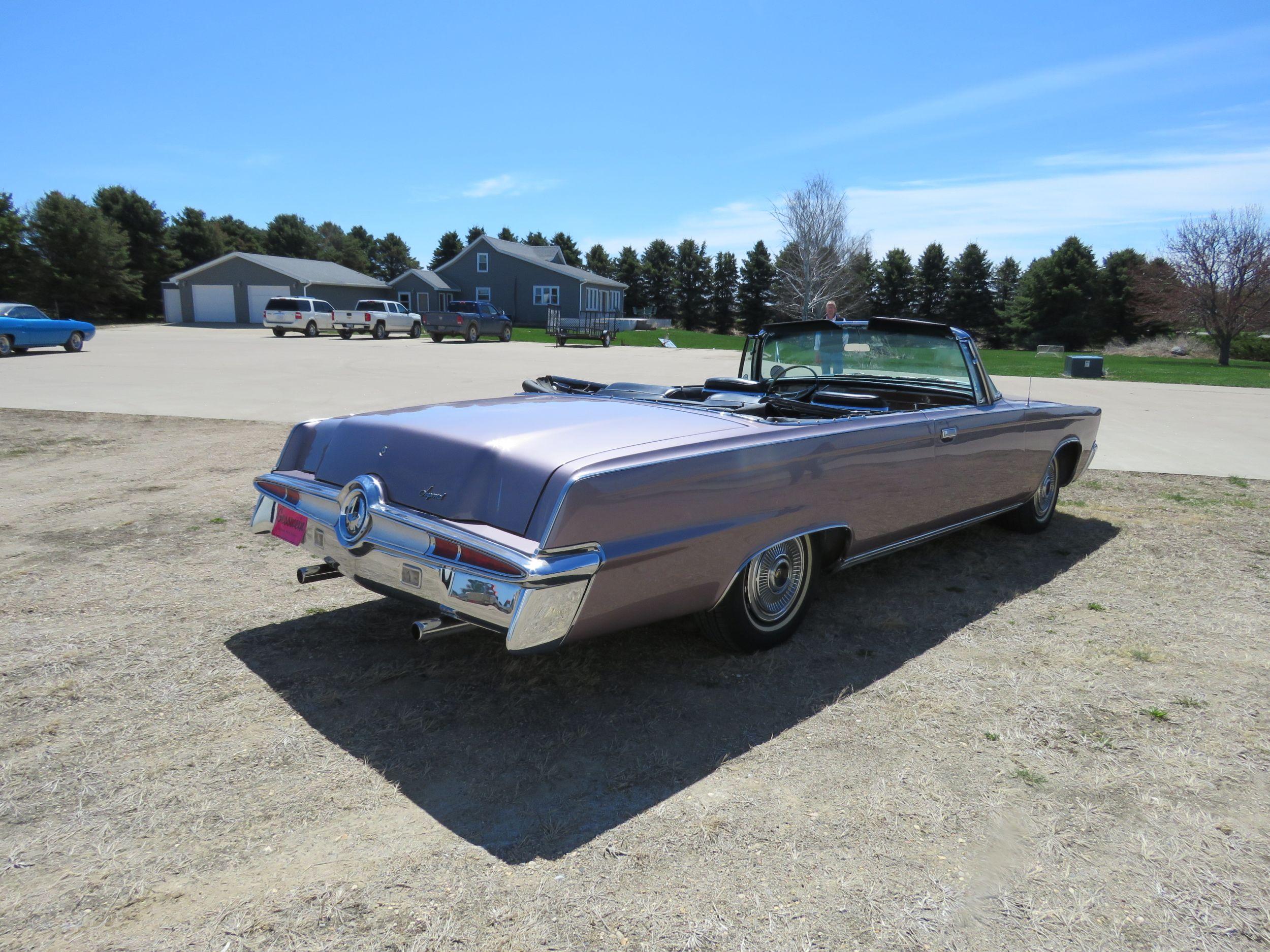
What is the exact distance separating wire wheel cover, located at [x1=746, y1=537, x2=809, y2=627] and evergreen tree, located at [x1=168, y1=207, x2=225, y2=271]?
65.0 metres

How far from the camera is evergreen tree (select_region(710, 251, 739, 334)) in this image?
237ft

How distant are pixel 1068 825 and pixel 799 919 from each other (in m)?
0.99

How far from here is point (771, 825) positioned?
256cm

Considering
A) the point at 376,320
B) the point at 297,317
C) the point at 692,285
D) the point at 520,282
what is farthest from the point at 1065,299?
the point at 297,317

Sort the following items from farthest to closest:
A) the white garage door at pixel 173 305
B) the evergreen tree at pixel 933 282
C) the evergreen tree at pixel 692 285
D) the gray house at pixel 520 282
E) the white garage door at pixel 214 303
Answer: the evergreen tree at pixel 692 285 → the evergreen tree at pixel 933 282 → the gray house at pixel 520 282 → the white garage door at pixel 173 305 → the white garage door at pixel 214 303

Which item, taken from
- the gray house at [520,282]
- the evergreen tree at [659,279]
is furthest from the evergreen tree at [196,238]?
the evergreen tree at [659,279]

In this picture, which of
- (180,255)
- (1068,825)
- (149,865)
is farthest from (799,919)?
(180,255)

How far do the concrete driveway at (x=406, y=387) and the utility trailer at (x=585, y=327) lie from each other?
A: 800 centimetres

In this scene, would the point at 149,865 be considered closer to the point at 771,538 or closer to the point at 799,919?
the point at 799,919

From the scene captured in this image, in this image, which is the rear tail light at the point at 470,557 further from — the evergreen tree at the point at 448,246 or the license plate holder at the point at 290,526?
the evergreen tree at the point at 448,246

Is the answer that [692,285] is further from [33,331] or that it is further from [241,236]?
[33,331]

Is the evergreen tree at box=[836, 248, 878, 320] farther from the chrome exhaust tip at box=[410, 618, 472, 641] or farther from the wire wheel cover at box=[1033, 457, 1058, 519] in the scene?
the chrome exhaust tip at box=[410, 618, 472, 641]

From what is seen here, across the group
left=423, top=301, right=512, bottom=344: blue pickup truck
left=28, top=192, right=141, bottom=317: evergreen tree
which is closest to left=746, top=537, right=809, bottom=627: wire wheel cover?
left=423, top=301, right=512, bottom=344: blue pickup truck

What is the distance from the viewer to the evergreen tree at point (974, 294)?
63281mm
